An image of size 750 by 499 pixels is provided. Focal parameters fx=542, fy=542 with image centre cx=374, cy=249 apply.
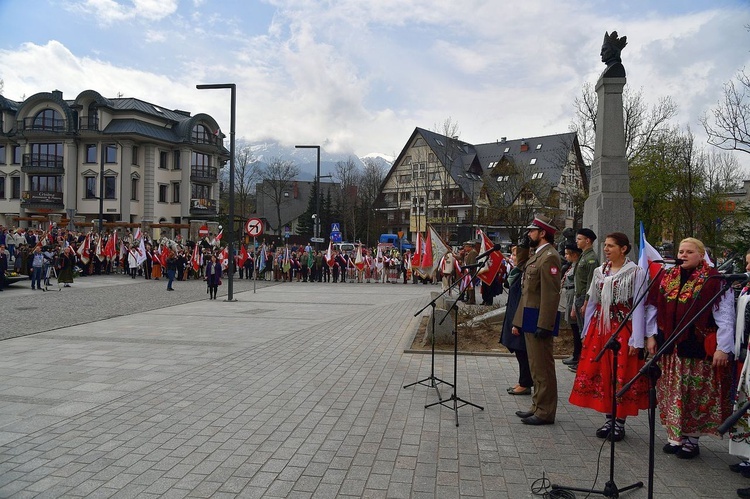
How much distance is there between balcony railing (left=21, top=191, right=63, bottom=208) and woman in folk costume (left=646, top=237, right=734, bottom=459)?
59698 millimetres

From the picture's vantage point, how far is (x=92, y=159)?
2137 inches

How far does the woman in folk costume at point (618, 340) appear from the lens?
5.07m

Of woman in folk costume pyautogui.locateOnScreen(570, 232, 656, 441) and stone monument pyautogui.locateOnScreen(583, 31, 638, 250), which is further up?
stone monument pyautogui.locateOnScreen(583, 31, 638, 250)

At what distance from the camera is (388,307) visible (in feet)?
54.9

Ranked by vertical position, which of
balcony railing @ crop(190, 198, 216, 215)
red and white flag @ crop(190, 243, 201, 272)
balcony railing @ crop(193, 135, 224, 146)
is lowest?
red and white flag @ crop(190, 243, 201, 272)

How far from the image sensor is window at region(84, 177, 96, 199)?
179 ft

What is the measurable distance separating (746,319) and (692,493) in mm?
1429

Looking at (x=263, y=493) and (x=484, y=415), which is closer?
(x=263, y=493)

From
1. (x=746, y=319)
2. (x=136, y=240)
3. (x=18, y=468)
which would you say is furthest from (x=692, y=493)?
(x=136, y=240)

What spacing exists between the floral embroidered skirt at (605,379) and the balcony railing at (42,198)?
59.0 m

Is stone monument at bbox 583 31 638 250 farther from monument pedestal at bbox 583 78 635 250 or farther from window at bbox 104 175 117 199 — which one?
window at bbox 104 175 117 199

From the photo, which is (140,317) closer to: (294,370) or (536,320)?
(294,370)

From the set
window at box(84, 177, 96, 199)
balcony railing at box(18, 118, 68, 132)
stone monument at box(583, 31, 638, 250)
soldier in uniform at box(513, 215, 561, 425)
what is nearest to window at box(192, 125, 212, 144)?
window at box(84, 177, 96, 199)

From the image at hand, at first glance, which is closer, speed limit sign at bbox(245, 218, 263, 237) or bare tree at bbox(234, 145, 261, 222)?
speed limit sign at bbox(245, 218, 263, 237)
